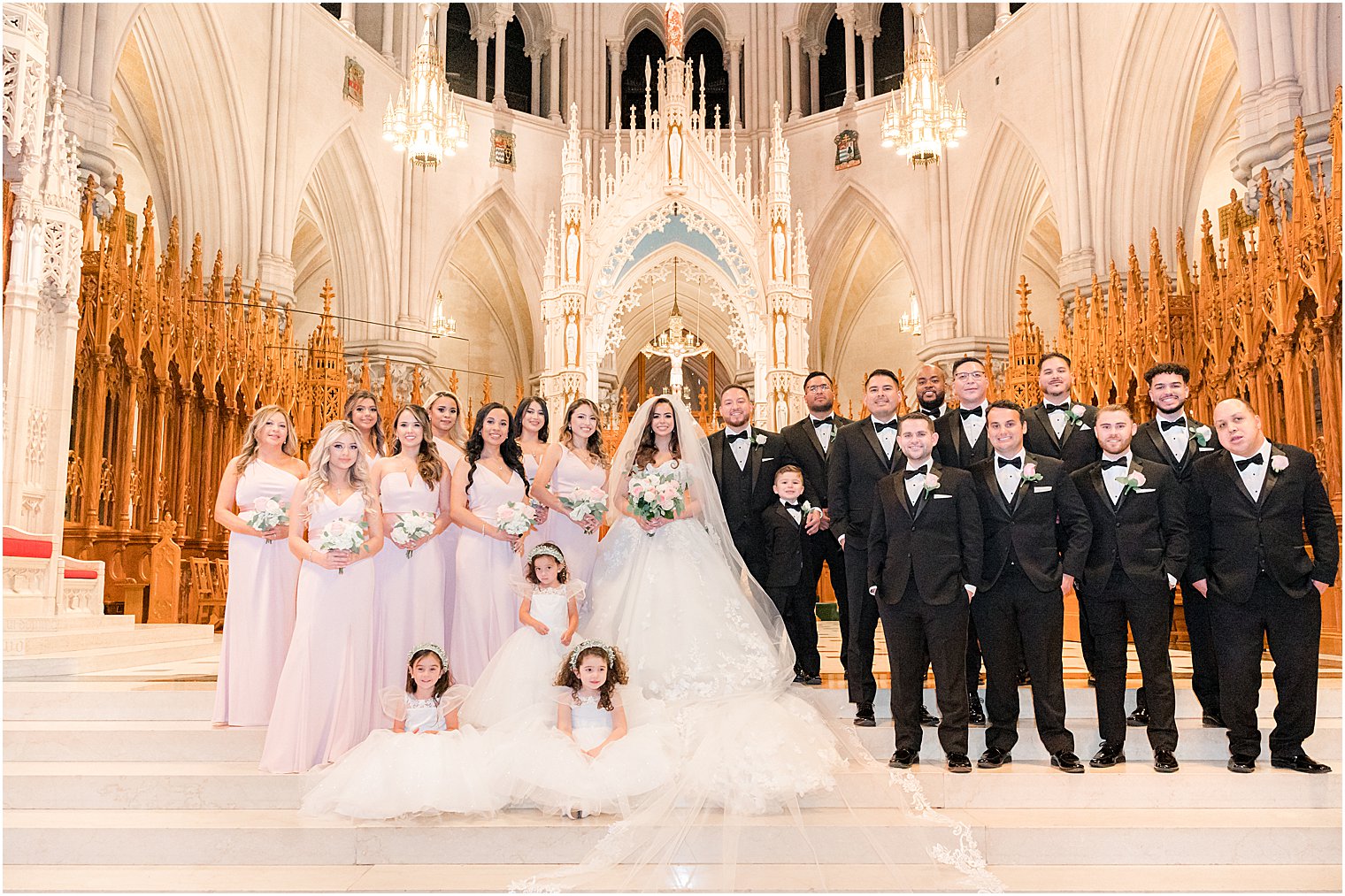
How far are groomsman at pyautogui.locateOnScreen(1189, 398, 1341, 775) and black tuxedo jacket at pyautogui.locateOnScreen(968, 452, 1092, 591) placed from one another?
2.07 ft

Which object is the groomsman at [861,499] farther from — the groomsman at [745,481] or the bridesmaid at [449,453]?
the bridesmaid at [449,453]

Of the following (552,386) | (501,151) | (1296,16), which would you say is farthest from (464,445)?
(501,151)

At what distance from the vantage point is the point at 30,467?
740 cm

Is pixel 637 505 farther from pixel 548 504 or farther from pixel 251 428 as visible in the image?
pixel 251 428

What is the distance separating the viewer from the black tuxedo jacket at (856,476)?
5289 millimetres

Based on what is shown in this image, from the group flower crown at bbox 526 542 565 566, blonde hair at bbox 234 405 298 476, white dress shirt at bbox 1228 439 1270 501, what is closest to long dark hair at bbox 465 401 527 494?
flower crown at bbox 526 542 565 566

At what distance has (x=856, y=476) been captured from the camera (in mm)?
5352

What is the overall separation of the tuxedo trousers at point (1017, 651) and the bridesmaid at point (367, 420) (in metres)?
3.13

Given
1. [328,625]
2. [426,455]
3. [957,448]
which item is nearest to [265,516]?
[328,625]

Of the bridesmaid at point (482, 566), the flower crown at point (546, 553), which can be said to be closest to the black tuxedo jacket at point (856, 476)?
the flower crown at point (546, 553)

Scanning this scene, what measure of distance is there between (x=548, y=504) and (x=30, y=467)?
4250 millimetres

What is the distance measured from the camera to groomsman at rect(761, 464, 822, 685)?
5680mm

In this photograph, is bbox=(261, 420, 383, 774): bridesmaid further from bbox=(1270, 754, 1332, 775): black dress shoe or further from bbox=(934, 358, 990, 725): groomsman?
bbox=(1270, 754, 1332, 775): black dress shoe

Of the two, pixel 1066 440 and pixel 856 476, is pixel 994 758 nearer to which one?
pixel 856 476
